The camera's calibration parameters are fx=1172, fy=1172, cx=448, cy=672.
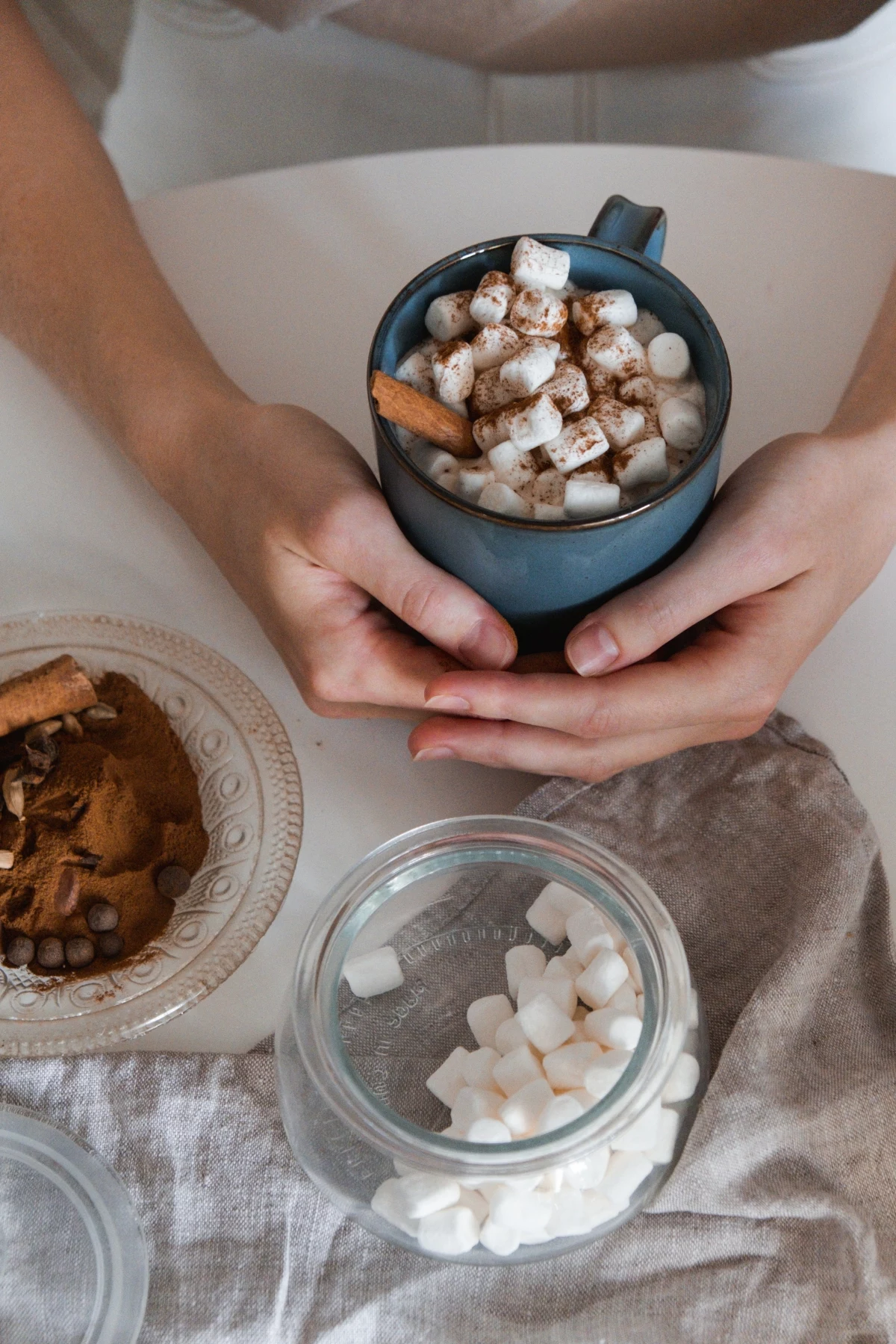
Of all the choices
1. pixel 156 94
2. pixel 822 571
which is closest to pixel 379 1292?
pixel 822 571

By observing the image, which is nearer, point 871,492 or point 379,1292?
point 379,1292

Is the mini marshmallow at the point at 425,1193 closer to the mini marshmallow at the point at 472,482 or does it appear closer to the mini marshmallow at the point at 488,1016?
the mini marshmallow at the point at 488,1016

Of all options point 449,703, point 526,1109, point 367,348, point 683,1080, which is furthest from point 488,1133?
point 367,348

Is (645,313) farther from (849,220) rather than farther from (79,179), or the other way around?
(79,179)

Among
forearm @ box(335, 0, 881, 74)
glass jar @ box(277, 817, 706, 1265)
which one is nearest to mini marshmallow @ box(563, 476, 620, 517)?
glass jar @ box(277, 817, 706, 1265)

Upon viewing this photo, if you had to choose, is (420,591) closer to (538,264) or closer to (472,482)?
(472,482)

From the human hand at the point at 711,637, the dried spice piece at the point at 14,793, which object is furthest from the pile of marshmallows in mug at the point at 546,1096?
the dried spice piece at the point at 14,793

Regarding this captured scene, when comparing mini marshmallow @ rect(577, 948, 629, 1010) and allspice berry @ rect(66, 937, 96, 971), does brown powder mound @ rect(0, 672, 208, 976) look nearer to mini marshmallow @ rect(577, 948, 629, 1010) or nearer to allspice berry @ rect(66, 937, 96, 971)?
allspice berry @ rect(66, 937, 96, 971)
